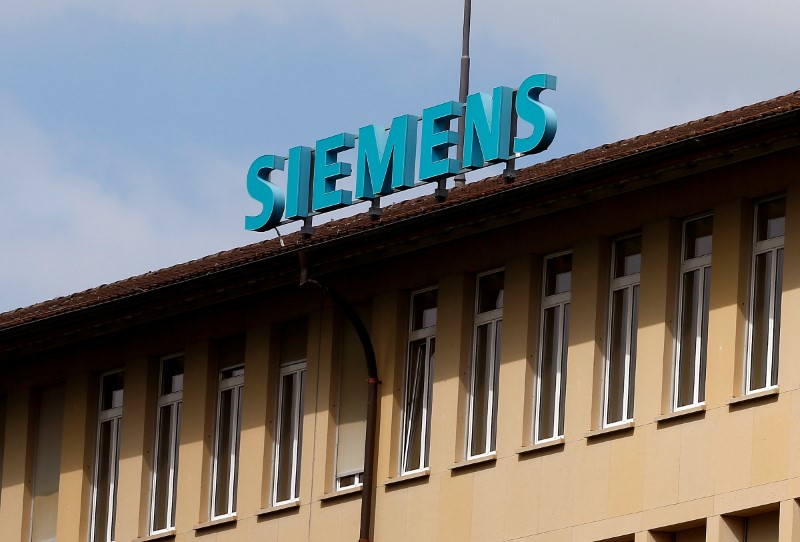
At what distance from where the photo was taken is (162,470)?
4716 centimetres

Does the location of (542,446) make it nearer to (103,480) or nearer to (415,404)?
(415,404)

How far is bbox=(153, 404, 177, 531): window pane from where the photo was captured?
1852 inches

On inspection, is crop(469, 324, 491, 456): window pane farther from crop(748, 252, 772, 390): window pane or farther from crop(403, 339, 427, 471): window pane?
crop(748, 252, 772, 390): window pane

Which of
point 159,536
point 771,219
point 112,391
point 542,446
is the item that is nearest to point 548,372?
point 542,446

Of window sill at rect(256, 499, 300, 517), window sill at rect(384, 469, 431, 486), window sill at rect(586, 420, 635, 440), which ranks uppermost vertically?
window sill at rect(256, 499, 300, 517)

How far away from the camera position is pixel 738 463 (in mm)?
38531

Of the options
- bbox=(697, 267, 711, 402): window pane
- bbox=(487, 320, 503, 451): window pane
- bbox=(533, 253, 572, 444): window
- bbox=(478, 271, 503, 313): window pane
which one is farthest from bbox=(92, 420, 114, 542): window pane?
bbox=(697, 267, 711, 402): window pane

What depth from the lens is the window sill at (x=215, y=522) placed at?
45.5 metres

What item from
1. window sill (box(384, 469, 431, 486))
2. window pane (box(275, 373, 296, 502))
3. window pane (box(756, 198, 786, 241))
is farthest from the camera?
window pane (box(275, 373, 296, 502))

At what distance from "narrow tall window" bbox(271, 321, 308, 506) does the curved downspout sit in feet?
4.94

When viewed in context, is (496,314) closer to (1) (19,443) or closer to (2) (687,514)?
(2) (687,514)

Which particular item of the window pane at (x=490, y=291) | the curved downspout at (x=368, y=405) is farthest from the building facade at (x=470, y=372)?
the curved downspout at (x=368, y=405)

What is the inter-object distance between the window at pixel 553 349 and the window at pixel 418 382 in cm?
206

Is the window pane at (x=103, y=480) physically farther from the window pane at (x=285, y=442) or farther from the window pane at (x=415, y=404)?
the window pane at (x=415, y=404)
